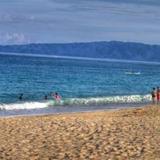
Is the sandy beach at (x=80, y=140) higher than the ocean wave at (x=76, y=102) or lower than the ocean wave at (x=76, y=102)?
lower

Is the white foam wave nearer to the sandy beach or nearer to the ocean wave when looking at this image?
the ocean wave

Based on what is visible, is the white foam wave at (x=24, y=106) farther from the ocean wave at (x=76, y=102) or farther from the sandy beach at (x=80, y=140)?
the sandy beach at (x=80, y=140)

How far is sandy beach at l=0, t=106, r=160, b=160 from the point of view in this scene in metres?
16.3

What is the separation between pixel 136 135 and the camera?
2030 cm

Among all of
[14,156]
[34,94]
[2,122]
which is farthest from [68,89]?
[14,156]

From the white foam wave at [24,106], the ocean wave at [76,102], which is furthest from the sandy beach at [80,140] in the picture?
the ocean wave at [76,102]

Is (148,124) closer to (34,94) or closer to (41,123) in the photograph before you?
(41,123)

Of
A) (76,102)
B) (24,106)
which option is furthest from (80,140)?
(76,102)

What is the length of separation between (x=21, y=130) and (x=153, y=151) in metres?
7.46

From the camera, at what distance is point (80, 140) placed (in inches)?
748

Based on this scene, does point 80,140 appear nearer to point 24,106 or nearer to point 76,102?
point 24,106

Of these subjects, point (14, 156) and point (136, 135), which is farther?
point (136, 135)

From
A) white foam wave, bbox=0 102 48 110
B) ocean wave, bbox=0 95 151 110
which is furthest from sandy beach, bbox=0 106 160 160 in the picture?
ocean wave, bbox=0 95 151 110

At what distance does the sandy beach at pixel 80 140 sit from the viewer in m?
16.3
